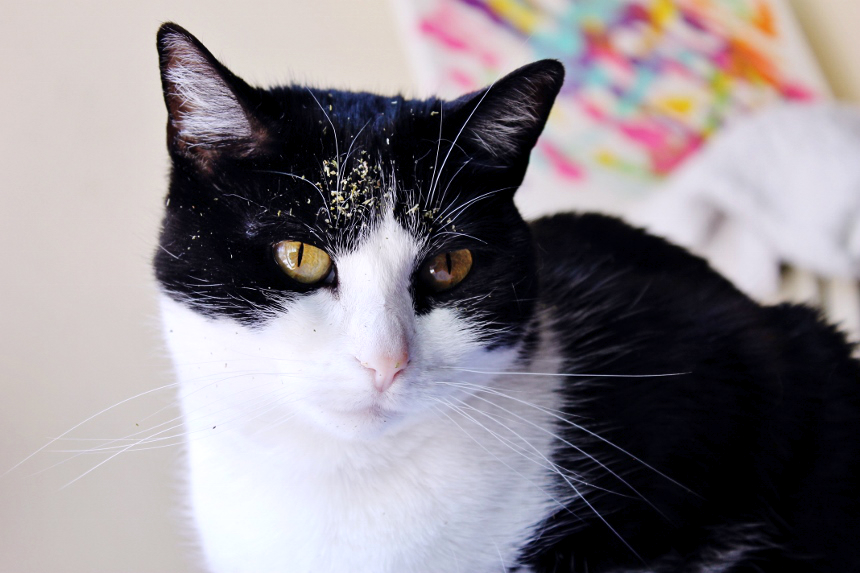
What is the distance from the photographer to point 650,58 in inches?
58.9

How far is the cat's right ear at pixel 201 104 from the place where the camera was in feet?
1.56

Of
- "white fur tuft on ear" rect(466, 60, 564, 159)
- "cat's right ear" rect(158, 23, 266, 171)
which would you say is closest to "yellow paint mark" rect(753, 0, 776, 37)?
"white fur tuft on ear" rect(466, 60, 564, 159)

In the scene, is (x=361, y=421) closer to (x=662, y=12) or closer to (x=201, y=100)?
(x=201, y=100)

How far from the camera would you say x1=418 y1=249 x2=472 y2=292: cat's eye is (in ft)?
1.87

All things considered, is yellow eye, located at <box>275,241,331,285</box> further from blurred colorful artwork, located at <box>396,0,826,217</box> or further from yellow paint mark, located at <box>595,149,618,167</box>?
yellow paint mark, located at <box>595,149,618,167</box>

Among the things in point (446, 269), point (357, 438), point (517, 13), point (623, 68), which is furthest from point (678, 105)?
point (357, 438)

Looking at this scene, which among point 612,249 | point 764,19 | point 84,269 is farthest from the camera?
point 764,19

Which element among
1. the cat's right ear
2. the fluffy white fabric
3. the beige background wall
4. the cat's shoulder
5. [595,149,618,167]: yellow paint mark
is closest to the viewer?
the cat's right ear

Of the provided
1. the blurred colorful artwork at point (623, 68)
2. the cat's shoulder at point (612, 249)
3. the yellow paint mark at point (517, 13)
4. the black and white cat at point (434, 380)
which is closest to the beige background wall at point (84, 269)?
the black and white cat at point (434, 380)

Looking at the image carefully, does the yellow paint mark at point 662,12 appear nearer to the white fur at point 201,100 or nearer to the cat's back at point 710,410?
the cat's back at point 710,410

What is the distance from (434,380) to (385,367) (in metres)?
0.06

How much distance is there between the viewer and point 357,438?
1.78ft

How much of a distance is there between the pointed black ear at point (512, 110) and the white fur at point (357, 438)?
4.6 inches

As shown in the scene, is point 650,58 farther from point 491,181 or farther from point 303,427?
point 303,427
